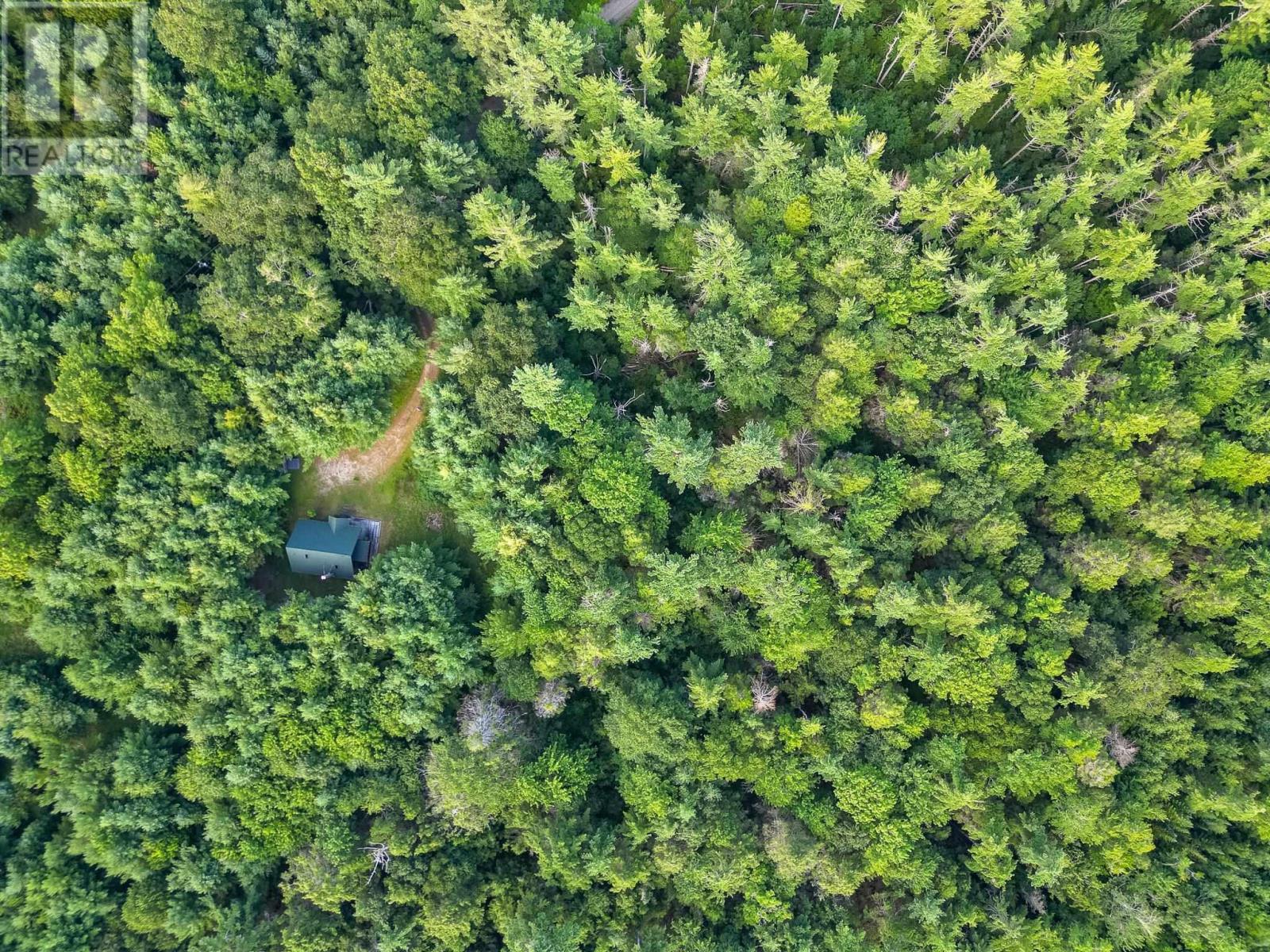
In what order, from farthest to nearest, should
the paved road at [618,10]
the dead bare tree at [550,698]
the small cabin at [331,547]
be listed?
the paved road at [618,10] < the small cabin at [331,547] < the dead bare tree at [550,698]

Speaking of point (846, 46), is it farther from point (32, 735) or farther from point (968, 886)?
point (32, 735)

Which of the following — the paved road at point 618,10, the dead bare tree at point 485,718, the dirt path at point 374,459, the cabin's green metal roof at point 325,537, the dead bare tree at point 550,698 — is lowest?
the dead bare tree at point 485,718

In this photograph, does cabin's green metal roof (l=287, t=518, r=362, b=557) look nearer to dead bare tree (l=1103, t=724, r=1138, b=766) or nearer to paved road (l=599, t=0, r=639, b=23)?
paved road (l=599, t=0, r=639, b=23)

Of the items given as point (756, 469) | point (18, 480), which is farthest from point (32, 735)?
point (756, 469)

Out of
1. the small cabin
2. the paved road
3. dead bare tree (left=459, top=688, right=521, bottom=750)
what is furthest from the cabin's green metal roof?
the paved road

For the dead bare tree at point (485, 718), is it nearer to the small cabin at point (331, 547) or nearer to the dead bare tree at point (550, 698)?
the dead bare tree at point (550, 698)

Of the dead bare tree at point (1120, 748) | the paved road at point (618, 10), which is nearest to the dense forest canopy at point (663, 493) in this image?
the dead bare tree at point (1120, 748)
